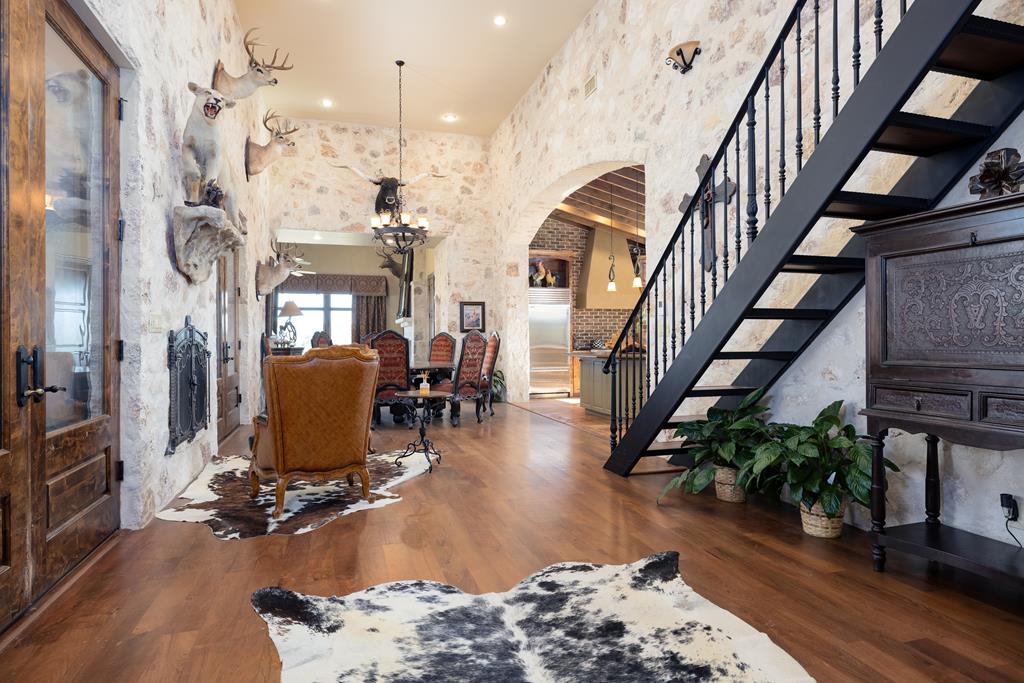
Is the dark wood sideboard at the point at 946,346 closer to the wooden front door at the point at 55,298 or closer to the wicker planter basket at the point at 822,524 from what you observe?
the wicker planter basket at the point at 822,524

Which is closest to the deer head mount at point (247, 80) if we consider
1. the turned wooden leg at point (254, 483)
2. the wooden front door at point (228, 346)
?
the wooden front door at point (228, 346)

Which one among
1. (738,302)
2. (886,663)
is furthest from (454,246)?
(886,663)

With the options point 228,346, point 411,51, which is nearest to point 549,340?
point 411,51

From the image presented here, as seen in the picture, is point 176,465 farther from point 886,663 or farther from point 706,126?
point 706,126

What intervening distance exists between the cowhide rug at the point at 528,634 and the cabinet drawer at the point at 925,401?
3.69ft

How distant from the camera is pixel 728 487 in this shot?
12.3ft

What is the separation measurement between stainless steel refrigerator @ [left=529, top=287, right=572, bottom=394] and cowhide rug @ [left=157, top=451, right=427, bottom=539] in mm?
6441

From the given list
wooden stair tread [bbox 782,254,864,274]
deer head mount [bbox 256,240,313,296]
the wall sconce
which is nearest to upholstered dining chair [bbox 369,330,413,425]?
deer head mount [bbox 256,240,313,296]

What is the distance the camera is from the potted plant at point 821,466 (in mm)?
2926

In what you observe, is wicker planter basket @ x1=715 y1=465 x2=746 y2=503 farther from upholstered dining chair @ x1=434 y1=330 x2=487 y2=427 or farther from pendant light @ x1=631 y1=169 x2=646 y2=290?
pendant light @ x1=631 y1=169 x2=646 y2=290

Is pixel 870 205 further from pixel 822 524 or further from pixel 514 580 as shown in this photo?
pixel 514 580

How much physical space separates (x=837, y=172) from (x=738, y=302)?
0.84m

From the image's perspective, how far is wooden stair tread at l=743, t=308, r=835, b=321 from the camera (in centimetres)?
318

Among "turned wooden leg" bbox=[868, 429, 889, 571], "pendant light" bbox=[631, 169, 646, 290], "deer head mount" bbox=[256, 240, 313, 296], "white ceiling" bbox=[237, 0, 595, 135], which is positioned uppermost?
"white ceiling" bbox=[237, 0, 595, 135]
